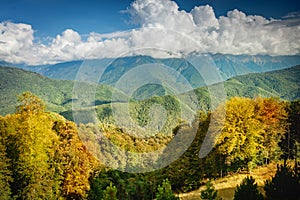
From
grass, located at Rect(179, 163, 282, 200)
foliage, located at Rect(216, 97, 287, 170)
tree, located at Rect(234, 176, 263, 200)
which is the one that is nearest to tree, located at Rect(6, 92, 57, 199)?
tree, located at Rect(234, 176, 263, 200)

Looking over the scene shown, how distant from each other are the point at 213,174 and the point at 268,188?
20148 mm

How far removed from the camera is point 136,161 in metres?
43.7

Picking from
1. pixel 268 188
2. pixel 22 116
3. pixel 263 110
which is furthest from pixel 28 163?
pixel 263 110

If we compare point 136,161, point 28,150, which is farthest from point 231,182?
point 28,150

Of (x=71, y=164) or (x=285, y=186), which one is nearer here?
(x=285, y=186)

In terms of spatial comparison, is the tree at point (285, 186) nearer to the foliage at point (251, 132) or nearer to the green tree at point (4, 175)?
the foliage at point (251, 132)

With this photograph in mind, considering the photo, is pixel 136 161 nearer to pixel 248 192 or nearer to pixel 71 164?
pixel 71 164

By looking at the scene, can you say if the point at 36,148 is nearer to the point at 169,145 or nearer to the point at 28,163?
the point at 28,163

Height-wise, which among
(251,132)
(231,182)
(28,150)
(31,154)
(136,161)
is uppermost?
(251,132)

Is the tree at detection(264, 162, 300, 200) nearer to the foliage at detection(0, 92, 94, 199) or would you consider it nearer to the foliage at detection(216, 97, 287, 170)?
the foliage at detection(216, 97, 287, 170)

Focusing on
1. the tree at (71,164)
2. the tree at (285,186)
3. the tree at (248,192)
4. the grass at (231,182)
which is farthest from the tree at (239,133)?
the tree at (285,186)

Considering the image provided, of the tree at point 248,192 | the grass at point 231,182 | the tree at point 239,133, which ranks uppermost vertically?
the tree at point 239,133

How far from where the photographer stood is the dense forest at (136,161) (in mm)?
23672

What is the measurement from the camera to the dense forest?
23.7 m
